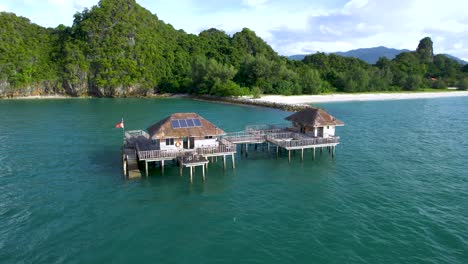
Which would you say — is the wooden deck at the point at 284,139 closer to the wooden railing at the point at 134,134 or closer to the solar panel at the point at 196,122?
the solar panel at the point at 196,122

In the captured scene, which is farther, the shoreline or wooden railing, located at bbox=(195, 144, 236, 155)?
the shoreline

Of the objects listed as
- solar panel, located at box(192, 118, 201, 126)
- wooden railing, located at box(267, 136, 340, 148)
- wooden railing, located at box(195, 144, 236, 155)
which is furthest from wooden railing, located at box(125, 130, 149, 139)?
wooden railing, located at box(267, 136, 340, 148)

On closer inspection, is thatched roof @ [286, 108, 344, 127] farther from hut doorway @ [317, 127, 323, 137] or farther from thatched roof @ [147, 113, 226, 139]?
thatched roof @ [147, 113, 226, 139]

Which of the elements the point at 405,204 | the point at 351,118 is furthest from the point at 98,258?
the point at 351,118

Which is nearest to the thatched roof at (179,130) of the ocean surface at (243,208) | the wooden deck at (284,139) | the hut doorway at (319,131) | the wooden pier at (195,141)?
the wooden pier at (195,141)

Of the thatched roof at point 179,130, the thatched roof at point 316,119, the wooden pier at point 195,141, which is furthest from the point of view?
the thatched roof at point 316,119

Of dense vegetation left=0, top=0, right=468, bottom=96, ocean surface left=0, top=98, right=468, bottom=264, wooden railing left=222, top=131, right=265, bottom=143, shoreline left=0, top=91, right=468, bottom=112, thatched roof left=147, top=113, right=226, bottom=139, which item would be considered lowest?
ocean surface left=0, top=98, right=468, bottom=264

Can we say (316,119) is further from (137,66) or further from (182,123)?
(137,66)
